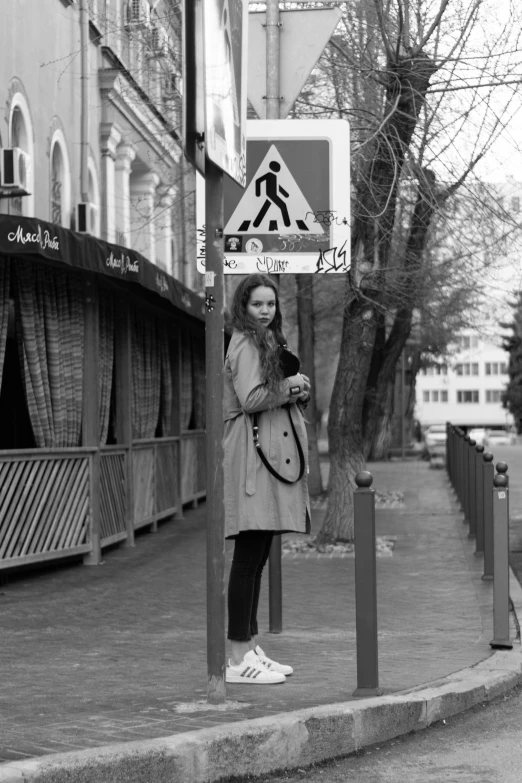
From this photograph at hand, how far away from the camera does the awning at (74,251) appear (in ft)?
28.6

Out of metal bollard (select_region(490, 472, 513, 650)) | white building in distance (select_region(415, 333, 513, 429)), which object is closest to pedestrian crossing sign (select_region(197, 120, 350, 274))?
metal bollard (select_region(490, 472, 513, 650))

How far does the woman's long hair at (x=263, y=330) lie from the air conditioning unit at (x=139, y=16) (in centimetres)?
653

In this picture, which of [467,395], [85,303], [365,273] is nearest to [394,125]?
[365,273]

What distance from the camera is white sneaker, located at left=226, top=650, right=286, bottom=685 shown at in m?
5.93

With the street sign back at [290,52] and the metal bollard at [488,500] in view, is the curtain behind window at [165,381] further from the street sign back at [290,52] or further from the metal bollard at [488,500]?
the street sign back at [290,52]

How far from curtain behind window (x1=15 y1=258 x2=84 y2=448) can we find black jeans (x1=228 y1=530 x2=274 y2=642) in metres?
4.85

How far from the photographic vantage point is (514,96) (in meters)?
10.8

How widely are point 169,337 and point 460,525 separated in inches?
175

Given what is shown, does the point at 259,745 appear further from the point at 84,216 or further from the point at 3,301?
the point at 84,216

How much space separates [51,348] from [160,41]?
143 inches

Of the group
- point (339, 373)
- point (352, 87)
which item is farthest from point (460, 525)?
point (352, 87)

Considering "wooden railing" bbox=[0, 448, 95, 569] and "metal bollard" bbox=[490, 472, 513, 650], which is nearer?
"metal bollard" bbox=[490, 472, 513, 650]

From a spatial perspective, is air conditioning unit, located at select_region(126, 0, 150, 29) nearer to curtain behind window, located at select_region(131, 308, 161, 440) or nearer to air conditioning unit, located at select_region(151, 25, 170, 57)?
air conditioning unit, located at select_region(151, 25, 170, 57)

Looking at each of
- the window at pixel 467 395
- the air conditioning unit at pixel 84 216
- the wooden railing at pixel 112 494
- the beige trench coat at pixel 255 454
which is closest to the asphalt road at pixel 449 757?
the beige trench coat at pixel 255 454
